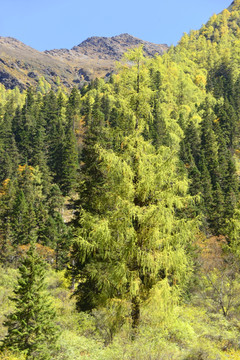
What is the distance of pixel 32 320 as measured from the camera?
11766mm

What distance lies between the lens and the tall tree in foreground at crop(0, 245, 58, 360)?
1086 centimetres

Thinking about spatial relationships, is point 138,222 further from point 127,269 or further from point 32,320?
point 32,320

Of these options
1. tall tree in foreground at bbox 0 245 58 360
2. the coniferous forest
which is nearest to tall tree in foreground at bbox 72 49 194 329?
the coniferous forest

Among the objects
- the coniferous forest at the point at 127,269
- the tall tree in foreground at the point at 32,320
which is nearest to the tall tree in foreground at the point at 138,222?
the coniferous forest at the point at 127,269

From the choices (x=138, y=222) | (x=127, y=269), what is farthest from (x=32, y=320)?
(x=138, y=222)

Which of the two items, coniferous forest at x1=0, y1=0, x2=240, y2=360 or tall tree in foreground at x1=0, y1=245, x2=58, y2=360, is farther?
tall tree in foreground at x1=0, y1=245, x2=58, y2=360

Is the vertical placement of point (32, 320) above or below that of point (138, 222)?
below

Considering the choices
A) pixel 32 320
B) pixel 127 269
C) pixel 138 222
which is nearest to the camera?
pixel 127 269

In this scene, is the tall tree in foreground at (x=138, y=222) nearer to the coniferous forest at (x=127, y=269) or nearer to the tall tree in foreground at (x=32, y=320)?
the coniferous forest at (x=127, y=269)

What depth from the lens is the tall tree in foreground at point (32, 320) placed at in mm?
10859

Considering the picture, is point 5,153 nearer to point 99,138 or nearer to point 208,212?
point 208,212

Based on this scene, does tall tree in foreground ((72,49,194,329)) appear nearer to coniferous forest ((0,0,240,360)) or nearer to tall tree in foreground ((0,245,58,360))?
coniferous forest ((0,0,240,360))

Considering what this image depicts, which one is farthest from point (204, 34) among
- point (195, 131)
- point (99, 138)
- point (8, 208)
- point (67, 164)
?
point (99, 138)

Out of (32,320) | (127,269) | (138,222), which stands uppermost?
(138,222)
